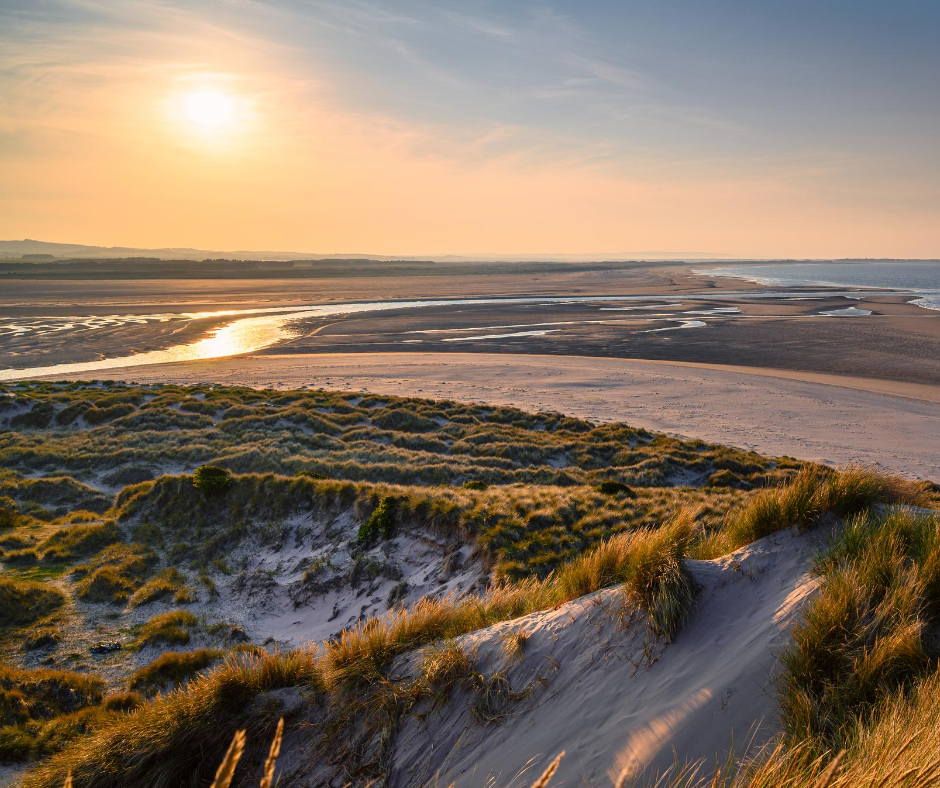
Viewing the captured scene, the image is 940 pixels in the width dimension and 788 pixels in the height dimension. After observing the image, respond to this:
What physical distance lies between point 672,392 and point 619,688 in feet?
98.5

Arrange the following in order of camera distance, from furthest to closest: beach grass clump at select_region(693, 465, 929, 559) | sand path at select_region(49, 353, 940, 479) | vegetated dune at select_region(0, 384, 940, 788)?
sand path at select_region(49, 353, 940, 479)
beach grass clump at select_region(693, 465, 929, 559)
vegetated dune at select_region(0, 384, 940, 788)

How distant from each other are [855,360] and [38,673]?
4596cm

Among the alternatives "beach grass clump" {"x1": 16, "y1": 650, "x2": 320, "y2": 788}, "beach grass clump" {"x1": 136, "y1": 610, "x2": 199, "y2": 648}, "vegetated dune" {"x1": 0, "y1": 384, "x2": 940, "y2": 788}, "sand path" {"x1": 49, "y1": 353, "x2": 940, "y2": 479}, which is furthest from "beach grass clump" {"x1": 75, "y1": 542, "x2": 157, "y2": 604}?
"sand path" {"x1": 49, "y1": 353, "x2": 940, "y2": 479}

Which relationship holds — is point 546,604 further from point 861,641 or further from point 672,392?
point 672,392

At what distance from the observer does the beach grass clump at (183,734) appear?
4.56 meters

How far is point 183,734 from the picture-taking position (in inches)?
188

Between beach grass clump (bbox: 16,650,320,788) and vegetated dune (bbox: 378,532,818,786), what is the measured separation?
55.4 inches

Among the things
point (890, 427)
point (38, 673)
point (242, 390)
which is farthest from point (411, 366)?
point (38, 673)

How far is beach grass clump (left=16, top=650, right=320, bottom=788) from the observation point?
4.56 meters

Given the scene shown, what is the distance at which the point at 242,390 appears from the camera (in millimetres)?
29719

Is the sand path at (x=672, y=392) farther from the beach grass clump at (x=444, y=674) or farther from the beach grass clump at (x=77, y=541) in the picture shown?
the beach grass clump at (x=444, y=674)

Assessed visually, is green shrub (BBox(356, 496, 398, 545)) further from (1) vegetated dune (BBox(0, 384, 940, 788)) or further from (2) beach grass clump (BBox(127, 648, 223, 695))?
(2) beach grass clump (BBox(127, 648, 223, 695))

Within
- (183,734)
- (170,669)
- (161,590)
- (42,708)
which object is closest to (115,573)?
(161,590)

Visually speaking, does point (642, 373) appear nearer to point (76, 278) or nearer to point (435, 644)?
point (435, 644)
